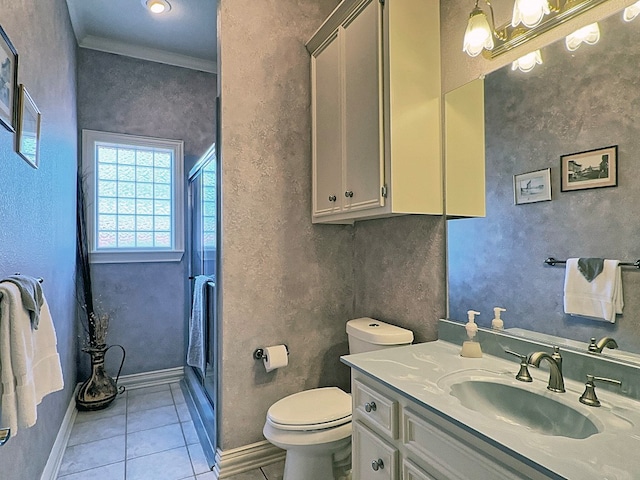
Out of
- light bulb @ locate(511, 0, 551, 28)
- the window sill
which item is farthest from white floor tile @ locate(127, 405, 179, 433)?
light bulb @ locate(511, 0, 551, 28)

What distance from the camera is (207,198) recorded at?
255 cm

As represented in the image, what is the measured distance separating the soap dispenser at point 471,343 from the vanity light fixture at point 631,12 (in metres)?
1.10

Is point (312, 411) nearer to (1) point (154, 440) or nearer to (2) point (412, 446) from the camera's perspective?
(2) point (412, 446)

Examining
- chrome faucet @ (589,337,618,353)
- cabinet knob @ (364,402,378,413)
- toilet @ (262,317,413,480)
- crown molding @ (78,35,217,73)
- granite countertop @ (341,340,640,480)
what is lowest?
toilet @ (262,317,413,480)

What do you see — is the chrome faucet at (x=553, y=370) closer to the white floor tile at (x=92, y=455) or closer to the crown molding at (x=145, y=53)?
the white floor tile at (x=92, y=455)

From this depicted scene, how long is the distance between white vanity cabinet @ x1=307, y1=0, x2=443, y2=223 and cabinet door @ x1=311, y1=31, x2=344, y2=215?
0.03 meters

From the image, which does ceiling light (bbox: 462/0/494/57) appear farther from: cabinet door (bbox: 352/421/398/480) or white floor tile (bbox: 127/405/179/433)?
white floor tile (bbox: 127/405/179/433)

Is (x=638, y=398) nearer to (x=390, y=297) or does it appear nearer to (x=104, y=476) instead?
(x=390, y=297)

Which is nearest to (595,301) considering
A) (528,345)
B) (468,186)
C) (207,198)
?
(528,345)

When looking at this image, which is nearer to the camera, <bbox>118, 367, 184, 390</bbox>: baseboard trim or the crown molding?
the crown molding

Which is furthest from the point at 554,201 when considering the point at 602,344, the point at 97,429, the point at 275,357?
the point at 97,429

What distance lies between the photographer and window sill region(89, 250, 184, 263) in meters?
3.05

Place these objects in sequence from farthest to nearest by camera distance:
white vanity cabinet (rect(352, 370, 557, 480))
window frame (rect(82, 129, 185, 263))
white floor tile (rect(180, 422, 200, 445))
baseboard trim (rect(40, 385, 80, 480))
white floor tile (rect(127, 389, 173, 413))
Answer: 1. window frame (rect(82, 129, 185, 263))
2. white floor tile (rect(127, 389, 173, 413))
3. white floor tile (rect(180, 422, 200, 445))
4. baseboard trim (rect(40, 385, 80, 480))
5. white vanity cabinet (rect(352, 370, 557, 480))

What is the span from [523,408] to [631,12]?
1247 mm
